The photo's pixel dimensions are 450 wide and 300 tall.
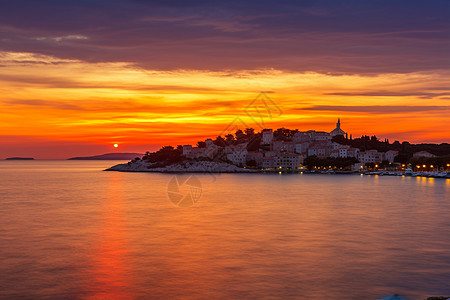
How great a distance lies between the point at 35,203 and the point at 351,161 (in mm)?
151281

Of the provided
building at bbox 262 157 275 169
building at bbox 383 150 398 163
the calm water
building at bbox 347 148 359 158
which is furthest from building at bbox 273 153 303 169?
the calm water

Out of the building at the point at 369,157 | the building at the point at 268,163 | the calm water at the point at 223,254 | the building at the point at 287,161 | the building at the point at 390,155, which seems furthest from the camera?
the building at the point at 268,163

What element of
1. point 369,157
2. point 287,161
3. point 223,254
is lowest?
point 223,254

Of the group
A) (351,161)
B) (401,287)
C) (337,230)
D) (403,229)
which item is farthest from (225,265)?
(351,161)

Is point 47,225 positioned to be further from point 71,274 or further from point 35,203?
point 35,203

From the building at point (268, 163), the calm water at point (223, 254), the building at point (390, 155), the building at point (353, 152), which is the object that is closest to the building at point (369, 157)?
the building at point (353, 152)

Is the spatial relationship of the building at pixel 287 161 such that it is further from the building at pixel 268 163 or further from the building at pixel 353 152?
the building at pixel 353 152

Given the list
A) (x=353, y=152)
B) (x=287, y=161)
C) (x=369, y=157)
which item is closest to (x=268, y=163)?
(x=287, y=161)

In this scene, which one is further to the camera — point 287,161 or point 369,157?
point 287,161

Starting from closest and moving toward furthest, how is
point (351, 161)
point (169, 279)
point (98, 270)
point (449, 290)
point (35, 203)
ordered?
point (449, 290) < point (169, 279) < point (98, 270) < point (35, 203) < point (351, 161)

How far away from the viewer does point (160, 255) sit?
2611 centimetres

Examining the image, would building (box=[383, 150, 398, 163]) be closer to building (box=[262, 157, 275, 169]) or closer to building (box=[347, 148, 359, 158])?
building (box=[347, 148, 359, 158])

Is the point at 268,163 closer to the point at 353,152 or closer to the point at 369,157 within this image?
the point at 353,152

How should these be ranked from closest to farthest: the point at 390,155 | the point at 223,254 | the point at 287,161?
the point at 223,254, the point at 287,161, the point at 390,155
